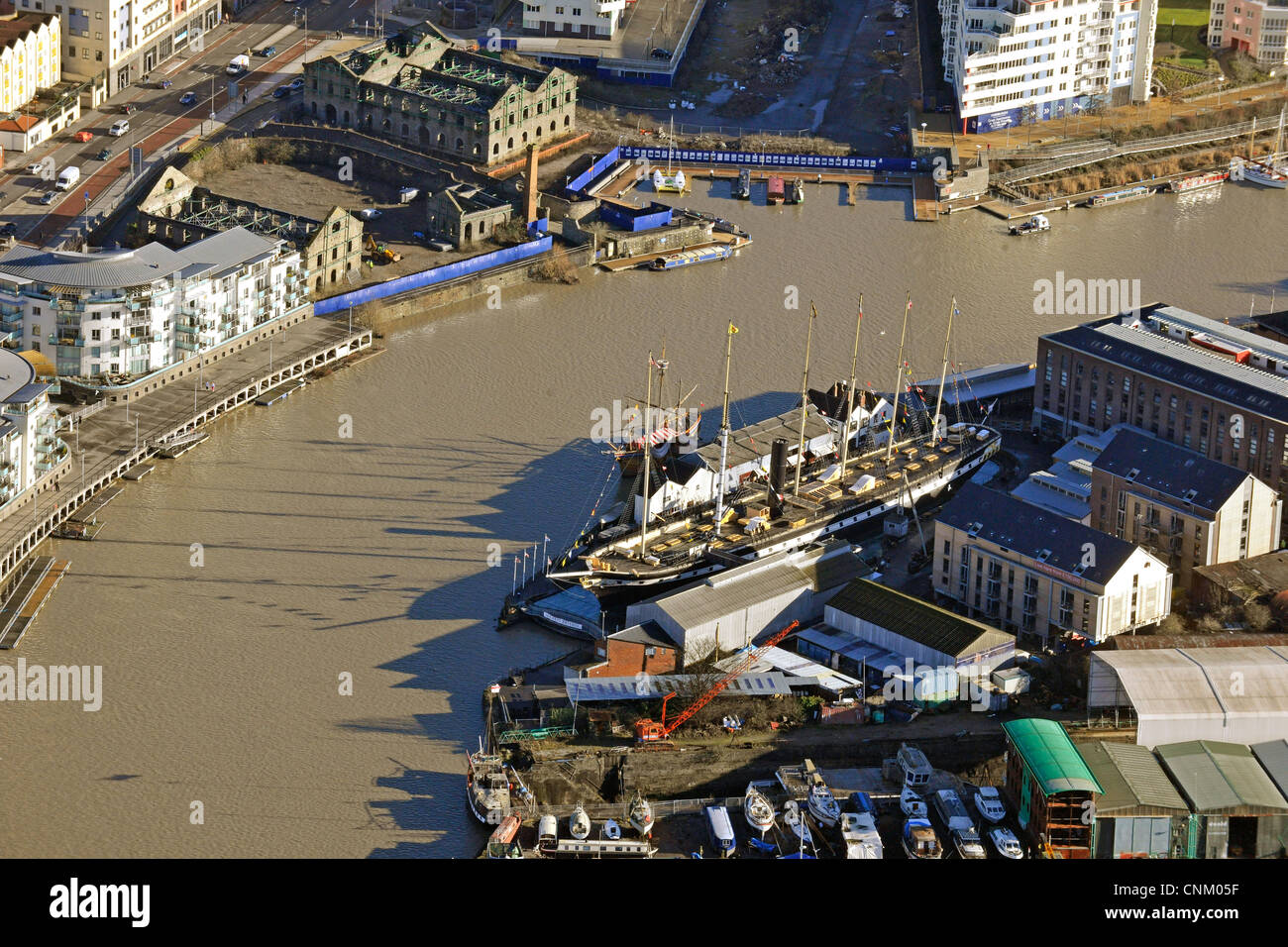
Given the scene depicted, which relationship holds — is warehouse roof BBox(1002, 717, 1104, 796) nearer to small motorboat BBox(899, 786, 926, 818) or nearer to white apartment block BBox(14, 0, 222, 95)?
small motorboat BBox(899, 786, 926, 818)

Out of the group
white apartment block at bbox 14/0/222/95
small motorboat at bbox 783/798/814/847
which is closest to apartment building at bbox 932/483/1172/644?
small motorboat at bbox 783/798/814/847

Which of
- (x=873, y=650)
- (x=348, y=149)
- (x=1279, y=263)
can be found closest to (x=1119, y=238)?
(x=1279, y=263)

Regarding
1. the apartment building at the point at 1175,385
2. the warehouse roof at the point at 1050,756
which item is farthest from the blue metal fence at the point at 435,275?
the warehouse roof at the point at 1050,756

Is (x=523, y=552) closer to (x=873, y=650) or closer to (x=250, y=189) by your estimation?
(x=873, y=650)

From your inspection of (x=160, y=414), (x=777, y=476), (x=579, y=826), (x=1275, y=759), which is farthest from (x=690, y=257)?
(x=579, y=826)

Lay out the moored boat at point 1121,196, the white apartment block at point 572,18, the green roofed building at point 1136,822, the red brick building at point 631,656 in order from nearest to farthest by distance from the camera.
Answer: the green roofed building at point 1136,822 → the red brick building at point 631,656 → the moored boat at point 1121,196 → the white apartment block at point 572,18

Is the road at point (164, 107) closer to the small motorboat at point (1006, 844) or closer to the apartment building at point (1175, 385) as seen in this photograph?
the apartment building at point (1175, 385)

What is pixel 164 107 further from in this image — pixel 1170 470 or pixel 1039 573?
pixel 1039 573

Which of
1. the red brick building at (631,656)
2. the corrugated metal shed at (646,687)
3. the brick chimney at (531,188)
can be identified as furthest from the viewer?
the brick chimney at (531,188)
